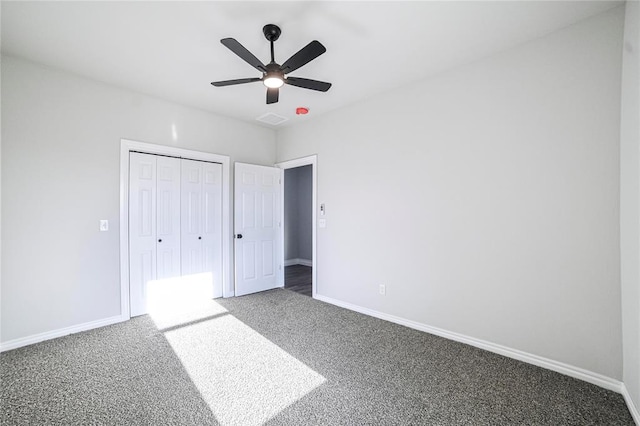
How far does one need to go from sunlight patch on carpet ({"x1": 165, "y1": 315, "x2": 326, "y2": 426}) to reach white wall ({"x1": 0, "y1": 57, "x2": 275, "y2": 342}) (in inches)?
43.4

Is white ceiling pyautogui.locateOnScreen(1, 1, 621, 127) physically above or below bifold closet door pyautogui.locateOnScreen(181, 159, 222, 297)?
above

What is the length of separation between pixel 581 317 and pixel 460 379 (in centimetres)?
103

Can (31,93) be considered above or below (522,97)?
above

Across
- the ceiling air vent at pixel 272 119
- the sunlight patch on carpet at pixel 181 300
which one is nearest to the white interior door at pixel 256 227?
the sunlight patch on carpet at pixel 181 300

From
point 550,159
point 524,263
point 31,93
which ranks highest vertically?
point 31,93

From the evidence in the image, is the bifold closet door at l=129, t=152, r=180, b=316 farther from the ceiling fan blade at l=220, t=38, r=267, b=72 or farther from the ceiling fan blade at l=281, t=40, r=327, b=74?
the ceiling fan blade at l=281, t=40, r=327, b=74

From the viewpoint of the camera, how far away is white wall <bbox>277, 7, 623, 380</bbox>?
2.09 meters

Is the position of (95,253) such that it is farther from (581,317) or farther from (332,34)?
(581,317)

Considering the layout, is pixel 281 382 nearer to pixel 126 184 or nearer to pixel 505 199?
pixel 505 199

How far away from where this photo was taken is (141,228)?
136 inches

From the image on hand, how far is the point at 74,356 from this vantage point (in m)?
2.50

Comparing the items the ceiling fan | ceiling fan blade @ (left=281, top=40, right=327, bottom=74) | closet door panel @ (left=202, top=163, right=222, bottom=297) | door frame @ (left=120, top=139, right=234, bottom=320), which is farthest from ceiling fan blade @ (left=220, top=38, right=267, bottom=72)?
closet door panel @ (left=202, top=163, right=222, bottom=297)

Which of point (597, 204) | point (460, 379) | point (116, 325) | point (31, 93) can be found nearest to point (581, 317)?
point (597, 204)

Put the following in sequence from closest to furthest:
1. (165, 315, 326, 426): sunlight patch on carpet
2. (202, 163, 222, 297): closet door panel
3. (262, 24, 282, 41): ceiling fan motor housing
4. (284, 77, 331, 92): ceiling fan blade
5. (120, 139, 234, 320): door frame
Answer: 1. (165, 315, 326, 426): sunlight patch on carpet
2. (262, 24, 282, 41): ceiling fan motor housing
3. (284, 77, 331, 92): ceiling fan blade
4. (120, 139, 234, 320): door frame
5. (202, 163, 222, 297): closet door panel
